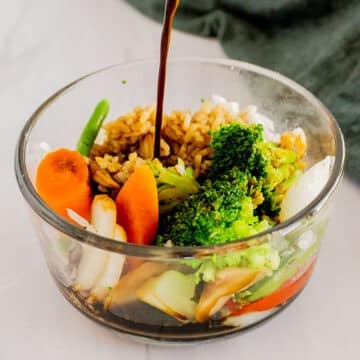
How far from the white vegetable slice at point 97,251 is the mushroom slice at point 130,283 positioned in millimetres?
23

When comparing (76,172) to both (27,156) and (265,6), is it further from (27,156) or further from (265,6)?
(265,6)

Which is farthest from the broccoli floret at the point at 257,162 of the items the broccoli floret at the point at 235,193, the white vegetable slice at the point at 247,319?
the white vegetable slice at the point at 247,319

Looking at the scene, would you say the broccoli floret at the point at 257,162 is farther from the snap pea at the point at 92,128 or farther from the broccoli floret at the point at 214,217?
the snap pea at the point at 92,128

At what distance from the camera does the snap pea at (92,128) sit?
3.13ft

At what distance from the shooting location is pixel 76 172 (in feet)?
2.88

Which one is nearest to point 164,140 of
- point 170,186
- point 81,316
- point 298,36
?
point 170,186

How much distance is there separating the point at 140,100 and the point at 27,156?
274 mm

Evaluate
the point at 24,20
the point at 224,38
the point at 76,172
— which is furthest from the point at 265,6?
the point at 76,172

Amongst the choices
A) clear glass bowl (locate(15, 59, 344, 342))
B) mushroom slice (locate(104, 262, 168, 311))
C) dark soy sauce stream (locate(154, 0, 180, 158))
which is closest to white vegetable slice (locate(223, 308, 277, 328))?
clear glass bowl (locate(15, 59, 344, 342))

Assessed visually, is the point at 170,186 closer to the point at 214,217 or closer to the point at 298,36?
Result: the point at 214,217

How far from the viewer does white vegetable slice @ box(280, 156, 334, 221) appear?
0.83 meters

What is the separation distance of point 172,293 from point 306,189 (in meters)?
0.21

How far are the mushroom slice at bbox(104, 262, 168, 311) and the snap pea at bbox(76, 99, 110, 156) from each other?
0.25 m

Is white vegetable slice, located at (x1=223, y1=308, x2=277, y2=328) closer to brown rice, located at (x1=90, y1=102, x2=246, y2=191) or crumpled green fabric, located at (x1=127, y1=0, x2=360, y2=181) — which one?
brown rice, located at (x1=90, y1=102, x2=246, y2=191)
